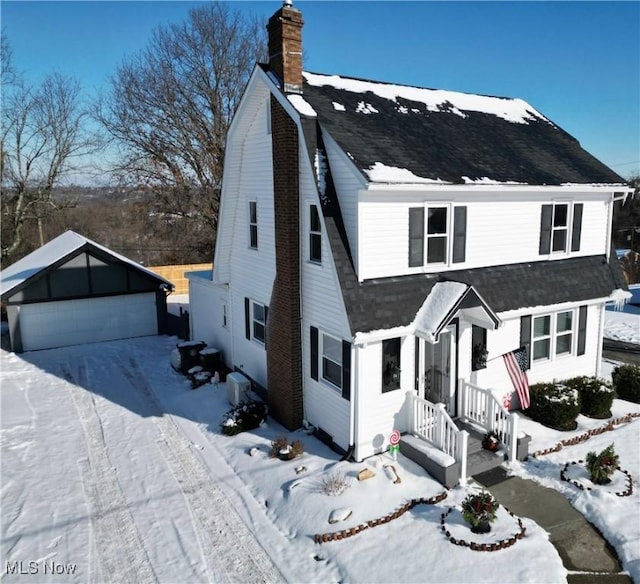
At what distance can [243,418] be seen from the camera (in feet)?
42.8

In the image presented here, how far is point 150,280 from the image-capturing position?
23125 millimetres

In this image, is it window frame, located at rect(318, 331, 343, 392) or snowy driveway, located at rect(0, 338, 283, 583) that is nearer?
snowy driveway, located at rect(0, 338, 283, 583)

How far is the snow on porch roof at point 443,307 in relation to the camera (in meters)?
10.8

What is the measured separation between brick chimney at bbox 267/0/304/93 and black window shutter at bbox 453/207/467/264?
474 centimetres

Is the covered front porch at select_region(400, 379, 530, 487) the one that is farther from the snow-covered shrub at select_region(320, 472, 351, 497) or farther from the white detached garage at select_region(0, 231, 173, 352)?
the white detached garage at select_region(0, 231, 173, 352)

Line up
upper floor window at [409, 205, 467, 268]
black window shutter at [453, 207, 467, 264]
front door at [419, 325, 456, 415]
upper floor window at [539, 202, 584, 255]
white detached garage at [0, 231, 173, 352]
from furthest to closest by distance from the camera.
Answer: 1. white detached garage at [0, 231, 173, 352]
2. upper floor window at [539, 202, 584, 255]
3. front door at [419, 325, 456, 415]
4. black window shutter at [453, 207, 467, 264]
5. upper floor window at [409, 205, 467, 268]

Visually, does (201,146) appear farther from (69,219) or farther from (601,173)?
(601,173)

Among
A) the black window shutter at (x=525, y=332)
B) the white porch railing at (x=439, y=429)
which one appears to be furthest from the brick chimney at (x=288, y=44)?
the black window shutter at (x=525, y=332)

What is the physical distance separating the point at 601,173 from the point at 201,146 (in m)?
26.2

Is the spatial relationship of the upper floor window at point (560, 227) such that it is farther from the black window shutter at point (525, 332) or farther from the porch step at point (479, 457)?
the porch step at point (479, 457)

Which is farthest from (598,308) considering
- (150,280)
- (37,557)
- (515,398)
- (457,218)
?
(150,280)

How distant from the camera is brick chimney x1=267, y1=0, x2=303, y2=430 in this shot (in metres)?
12.0

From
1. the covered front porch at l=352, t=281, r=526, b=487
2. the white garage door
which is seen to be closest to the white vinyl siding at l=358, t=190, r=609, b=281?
the covered front porch at l=352, t=281, r=526, b=487

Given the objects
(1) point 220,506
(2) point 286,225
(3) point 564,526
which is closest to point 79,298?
(2) point 286,225
